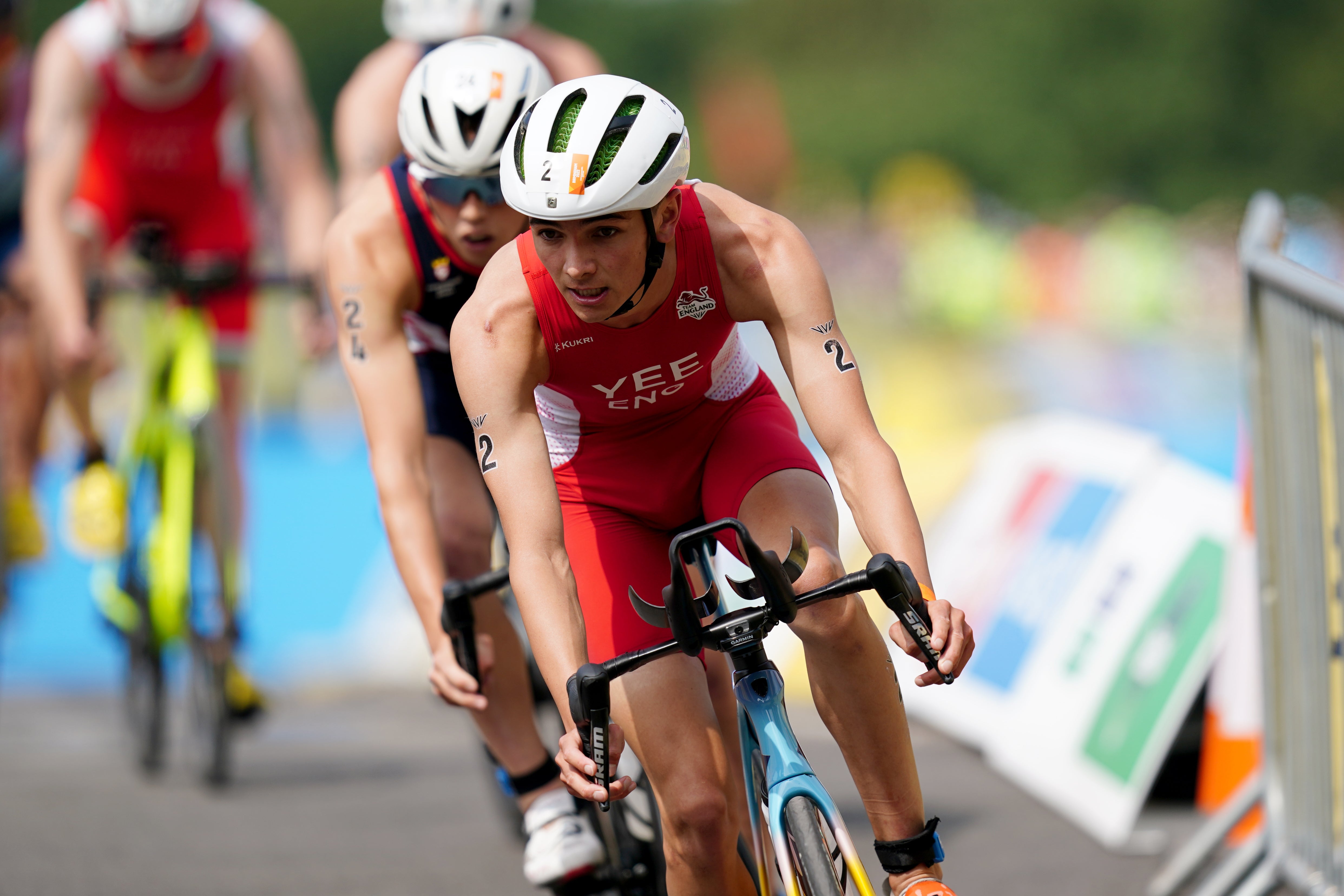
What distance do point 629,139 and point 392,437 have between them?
1.49 meters

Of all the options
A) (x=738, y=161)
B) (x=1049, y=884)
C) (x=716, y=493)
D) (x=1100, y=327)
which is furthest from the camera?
Result: (x=738, y=161)

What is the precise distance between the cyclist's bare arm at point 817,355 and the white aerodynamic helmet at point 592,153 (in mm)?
273

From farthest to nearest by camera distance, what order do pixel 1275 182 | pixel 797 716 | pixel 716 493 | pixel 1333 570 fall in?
pixel 1275 182, pixel 797 716, pixel 1333 570, pixel 716 493

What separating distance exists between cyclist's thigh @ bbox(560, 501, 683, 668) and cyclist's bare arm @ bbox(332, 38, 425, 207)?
2.11 m

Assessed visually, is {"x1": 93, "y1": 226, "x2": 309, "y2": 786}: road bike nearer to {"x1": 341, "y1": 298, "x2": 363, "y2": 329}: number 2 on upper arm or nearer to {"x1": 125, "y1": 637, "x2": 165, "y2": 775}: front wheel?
{"x1": 125, "y1": 637, "x2": 165, "y2": 775}: front wheel

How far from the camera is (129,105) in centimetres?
731

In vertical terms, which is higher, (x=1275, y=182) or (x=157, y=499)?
(x=1275, y=182)

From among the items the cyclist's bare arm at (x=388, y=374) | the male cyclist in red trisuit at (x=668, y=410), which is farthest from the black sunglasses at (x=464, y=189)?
the male cyclist in red trisuit at (x=668, y=410)

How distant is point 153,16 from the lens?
6.74 meters

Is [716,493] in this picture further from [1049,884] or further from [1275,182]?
[1275,182]

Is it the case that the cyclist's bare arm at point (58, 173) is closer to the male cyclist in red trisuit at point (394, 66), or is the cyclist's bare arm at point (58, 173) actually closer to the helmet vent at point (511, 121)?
the male cyclist in red trisuit at point (394, 66)

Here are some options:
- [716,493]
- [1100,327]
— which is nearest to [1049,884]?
[716,493]

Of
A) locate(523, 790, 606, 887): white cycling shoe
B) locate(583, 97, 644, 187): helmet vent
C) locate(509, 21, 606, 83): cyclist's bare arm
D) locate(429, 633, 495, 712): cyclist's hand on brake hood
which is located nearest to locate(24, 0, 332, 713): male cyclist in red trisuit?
locate(509, 21, 606, 83): cyclist's bare arm

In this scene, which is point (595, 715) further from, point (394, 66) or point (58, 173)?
point (58, 173)
